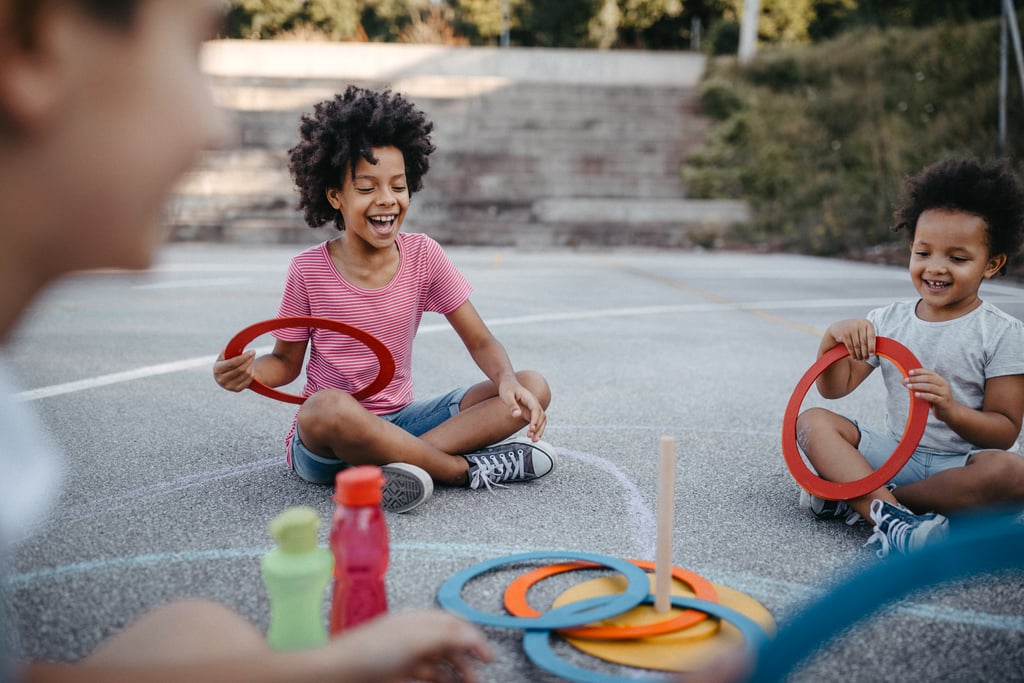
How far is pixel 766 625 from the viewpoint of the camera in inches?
71.5

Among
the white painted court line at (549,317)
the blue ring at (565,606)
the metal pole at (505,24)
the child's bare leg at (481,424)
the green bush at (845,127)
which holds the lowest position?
the white painted court line at (549,317)

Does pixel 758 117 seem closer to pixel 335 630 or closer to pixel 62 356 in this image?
pixel 62 356

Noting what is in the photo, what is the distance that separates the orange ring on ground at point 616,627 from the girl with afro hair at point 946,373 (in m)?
0.61

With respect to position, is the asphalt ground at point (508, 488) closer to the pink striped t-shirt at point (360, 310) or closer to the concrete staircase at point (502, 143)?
the pink striped t-shirt at point (360, 310)

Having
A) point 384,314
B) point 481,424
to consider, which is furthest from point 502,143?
point 481,424

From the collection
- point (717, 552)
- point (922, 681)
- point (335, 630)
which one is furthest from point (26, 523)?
point (922, 681)

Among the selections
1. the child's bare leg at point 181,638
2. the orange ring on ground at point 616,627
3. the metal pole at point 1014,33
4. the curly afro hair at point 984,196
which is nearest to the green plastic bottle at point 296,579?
the child's bare leg at point 181,638

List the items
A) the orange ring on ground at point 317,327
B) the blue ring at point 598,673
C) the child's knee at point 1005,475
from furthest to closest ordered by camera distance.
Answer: the orange ring on ground at point 317,327 < the child's knee at point 1005,475 < the blue ring at point 598,673

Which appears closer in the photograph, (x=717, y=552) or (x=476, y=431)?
(x=717, y=552)

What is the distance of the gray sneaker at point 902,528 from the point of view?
7.02 ft

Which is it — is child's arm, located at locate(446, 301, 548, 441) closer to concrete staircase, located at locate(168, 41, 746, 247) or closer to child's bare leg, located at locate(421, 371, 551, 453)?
child's bare leg, located at locate(421, 371, 551, 453)

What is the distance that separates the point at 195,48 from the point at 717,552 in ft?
6.04

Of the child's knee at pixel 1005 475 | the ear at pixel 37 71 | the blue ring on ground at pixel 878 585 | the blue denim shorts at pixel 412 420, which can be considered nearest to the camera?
the ear at pixel 37 71

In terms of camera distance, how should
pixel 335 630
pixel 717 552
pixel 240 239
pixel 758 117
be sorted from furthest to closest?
pixel 758 117, pixel 240 239, pixel 717 552, pixel 335 630
